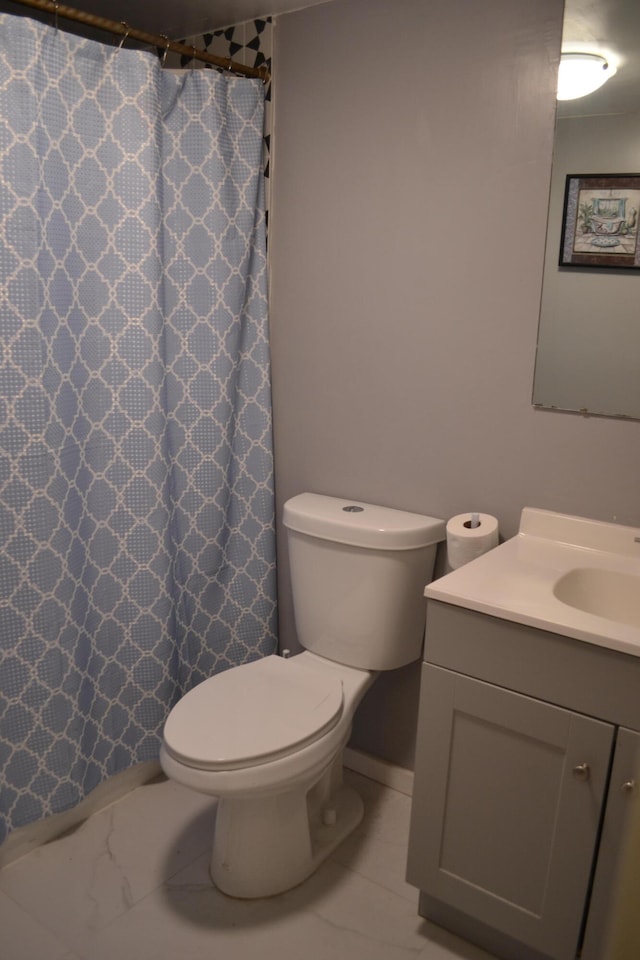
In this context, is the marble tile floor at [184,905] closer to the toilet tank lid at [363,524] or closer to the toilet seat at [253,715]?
the toilet seat at [253,715]

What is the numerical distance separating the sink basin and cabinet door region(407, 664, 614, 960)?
306 mm

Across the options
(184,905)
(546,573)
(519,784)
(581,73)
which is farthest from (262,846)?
(581,73)

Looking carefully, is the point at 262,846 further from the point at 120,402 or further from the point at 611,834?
the point at 120,402

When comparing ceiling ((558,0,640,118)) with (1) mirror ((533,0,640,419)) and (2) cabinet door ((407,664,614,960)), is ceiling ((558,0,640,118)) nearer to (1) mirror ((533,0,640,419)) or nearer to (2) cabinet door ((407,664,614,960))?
(1) mirror ((533,0,640,419))

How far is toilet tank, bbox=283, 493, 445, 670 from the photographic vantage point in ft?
6.26

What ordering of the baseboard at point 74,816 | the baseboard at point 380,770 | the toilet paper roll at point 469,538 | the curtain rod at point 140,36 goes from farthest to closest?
1. the baseboard at point 380,770
2. the baseboard at point 74,816
3. the toilet paper roll at point 469,538
4. the curtain rod at point 140,36

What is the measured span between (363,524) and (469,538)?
0.94 ft

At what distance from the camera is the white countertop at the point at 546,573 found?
1.34m

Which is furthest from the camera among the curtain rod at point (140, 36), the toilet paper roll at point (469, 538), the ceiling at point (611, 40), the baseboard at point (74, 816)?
the baseboard at point (74, 816)

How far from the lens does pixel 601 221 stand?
165cm

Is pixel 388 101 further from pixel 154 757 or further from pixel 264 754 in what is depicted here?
pixel 154 757

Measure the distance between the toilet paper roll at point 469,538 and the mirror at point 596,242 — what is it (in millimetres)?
318

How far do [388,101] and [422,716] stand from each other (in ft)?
4.84

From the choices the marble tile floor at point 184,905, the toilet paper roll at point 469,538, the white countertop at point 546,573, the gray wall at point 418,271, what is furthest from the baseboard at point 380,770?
the white countertop at point 546,573
